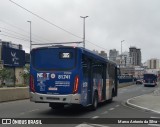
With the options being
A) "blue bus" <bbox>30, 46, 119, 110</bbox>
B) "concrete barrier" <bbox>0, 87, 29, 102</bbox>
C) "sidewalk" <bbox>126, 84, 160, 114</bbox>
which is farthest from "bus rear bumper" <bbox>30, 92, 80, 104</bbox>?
"concrete barrier" <bbox>0, 87, 29, 102</bbox>

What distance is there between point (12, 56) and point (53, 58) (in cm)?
3780

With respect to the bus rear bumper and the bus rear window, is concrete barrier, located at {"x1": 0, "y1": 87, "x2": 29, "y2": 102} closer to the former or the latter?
the bus rear window

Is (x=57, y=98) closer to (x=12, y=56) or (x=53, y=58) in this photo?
(x=53, y=58)

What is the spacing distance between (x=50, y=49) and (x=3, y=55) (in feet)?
129

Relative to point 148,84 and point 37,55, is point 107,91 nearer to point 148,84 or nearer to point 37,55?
point 37,55

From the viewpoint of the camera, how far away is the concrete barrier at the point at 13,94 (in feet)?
80.3

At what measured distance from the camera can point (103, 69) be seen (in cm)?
2244

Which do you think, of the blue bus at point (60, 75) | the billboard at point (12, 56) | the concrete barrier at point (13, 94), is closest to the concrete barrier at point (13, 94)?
the concrete barrier at point (13, 94)

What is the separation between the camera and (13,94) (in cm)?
2623

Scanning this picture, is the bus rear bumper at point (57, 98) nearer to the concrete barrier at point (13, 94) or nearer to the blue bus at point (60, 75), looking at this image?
the blue bus at point (60, 75)

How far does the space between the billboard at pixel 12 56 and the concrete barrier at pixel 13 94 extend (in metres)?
25.3

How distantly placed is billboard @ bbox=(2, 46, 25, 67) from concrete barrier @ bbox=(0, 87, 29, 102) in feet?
83.0

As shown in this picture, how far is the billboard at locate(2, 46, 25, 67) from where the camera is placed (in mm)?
54138

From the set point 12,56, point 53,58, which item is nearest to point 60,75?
point 53,58
